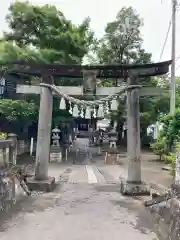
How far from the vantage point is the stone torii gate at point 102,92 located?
32.1 feet

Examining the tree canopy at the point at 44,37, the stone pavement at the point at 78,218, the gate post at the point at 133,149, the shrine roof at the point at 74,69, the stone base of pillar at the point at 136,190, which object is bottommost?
the stone pavement at the point at 78,218

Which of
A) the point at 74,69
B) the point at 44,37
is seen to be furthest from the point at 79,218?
the point at 44,37

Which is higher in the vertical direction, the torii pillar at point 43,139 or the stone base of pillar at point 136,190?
the torii pillar at point 43,139

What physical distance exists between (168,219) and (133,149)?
4108 millimetres

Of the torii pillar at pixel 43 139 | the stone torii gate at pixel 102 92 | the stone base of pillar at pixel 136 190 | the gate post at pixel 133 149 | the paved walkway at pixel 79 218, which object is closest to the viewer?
the paved walkway at pixel 79 218

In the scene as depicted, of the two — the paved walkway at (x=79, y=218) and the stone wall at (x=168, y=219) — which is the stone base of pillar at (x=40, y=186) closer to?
the paved walkway at (x=79, y=218)

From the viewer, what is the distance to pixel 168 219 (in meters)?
5.82

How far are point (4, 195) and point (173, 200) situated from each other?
3.80m

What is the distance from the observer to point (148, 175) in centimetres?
1466

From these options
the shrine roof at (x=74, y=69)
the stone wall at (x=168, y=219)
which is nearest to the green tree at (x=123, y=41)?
the shrine roof at (x=74, y=69)

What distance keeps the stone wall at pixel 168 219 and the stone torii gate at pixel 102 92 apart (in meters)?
2.76

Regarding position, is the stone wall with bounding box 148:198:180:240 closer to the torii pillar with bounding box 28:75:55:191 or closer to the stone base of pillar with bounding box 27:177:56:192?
the stone base of pillar with bounding box 27:177:56:192

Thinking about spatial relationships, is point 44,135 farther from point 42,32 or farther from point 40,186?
point 42,32

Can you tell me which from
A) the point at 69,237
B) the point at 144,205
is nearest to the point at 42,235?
the point at 69,237
